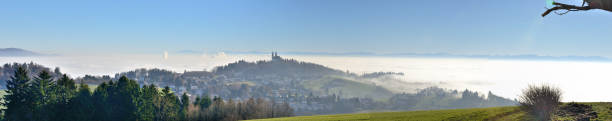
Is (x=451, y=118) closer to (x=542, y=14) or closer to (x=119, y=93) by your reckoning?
(x=542, y=14)

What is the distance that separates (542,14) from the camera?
8.77 m

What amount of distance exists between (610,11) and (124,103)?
8966 cm

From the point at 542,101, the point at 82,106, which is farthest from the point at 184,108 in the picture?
the point at 542,101

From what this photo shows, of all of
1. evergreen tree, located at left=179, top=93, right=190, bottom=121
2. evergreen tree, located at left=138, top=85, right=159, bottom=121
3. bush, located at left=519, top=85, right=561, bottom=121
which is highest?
bush, located at left=519, top=85, right=561, bottom=121

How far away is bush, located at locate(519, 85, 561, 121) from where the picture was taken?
23.6 metres

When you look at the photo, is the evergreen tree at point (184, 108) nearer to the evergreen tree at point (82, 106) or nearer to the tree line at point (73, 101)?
the tree line at point (73, 101)

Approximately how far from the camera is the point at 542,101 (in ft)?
77.7

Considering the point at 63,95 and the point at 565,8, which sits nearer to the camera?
the point at 565,8

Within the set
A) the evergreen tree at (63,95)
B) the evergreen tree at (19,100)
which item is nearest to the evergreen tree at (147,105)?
the evergreen tree at (63,95)

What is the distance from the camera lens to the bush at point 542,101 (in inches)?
929

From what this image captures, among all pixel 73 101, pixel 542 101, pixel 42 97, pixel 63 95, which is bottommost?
pixel 73 101

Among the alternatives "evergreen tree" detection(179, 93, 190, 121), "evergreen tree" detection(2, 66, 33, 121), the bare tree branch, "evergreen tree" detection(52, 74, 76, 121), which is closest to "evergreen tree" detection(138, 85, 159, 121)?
"evergreen tree" detection(52, 74, 76, 121)

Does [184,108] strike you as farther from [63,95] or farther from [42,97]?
[42,97]

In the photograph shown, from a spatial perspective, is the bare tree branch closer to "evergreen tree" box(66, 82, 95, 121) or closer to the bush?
the bush
